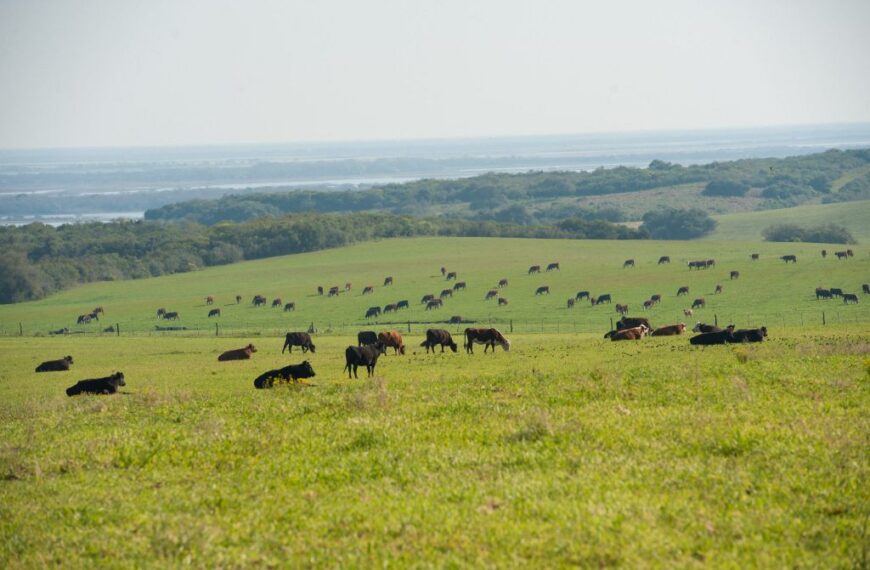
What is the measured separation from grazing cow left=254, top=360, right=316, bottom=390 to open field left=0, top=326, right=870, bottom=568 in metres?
3.46

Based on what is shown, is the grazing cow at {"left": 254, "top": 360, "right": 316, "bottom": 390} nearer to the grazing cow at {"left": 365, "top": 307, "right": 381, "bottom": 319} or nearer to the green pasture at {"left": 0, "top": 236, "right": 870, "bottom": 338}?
the green pasture at {"left": 0, "top": 236, "right": 870, "bottom": 338}

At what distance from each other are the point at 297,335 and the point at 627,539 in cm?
3100

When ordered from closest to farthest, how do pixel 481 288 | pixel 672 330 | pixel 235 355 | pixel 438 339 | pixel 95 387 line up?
pixel 95 387 < pixel 438 339 < pixel 235 355 < pixel 672 330 < pixel 481 288

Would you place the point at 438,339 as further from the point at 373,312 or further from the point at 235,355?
the point at 373,312

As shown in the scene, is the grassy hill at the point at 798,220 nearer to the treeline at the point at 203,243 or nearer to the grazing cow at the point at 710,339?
the treeline at the point at 203,243

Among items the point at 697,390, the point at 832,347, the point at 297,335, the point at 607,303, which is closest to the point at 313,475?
the point at 697,390

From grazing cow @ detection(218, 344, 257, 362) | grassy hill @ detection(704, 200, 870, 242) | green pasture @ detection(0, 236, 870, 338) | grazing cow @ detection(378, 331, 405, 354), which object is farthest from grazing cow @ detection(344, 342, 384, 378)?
grassy hill @ detection(704, 200, 870, 242)

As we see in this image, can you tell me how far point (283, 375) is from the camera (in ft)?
85.7

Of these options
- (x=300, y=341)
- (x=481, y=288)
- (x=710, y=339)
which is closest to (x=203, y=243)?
(x=481, y=288)

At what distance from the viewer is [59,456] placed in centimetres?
1490

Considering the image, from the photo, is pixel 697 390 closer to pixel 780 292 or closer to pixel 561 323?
pixel 561 323

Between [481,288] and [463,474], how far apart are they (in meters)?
62.2

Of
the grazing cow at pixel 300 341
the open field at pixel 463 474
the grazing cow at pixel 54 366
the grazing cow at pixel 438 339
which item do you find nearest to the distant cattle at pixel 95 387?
the open field at pixel 463 474

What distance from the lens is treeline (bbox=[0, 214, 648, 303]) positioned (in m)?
102
